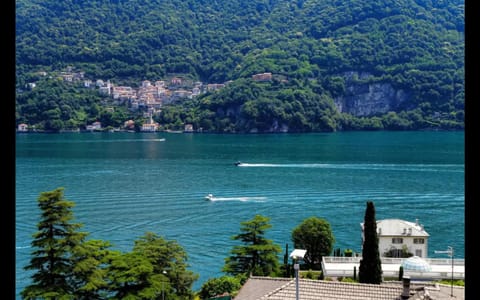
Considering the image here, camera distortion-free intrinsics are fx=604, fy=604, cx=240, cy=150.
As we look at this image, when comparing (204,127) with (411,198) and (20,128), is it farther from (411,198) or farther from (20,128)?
(411,198)

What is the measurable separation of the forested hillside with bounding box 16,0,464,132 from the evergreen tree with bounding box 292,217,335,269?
258 feet

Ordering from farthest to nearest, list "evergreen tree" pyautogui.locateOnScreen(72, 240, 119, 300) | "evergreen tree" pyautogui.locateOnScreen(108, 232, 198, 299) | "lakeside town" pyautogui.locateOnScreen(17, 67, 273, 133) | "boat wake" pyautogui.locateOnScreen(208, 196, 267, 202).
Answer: "lakeside town" pyautogui.locateOnScreen(17, 67, 273, 133)
"boat wake" pyautogui.locateOnScreen(208, 196, 267, 202)
"evergreen tree" pyautogui.locateOnScreen(108, 232, 198, 299)
"evergreen tree" pyautogui.locateOnScreen(72, 240, 119, 300)

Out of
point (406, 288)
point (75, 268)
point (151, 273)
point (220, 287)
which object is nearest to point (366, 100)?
point (220, 287)

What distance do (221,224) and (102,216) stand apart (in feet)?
22.6

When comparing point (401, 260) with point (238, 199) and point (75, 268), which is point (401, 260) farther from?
point (238, 199)

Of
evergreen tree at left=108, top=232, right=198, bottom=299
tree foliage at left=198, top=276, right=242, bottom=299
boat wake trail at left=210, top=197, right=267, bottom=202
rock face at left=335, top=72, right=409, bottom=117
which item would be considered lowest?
tree foliage at left=198, top=276, right=242, bottom=299

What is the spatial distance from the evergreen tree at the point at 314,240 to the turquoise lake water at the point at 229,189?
2893mm

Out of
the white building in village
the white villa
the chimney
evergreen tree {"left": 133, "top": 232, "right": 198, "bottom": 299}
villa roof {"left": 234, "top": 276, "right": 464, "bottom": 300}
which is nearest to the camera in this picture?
the chimney

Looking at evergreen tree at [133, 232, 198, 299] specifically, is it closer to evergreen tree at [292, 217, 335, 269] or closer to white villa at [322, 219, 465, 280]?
white villa at [322, 219, 465, 280]

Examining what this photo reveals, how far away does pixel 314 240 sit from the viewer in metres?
24.2


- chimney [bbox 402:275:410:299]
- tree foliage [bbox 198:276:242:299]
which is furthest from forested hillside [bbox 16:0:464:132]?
chimney [bbox 402:275:410:299]

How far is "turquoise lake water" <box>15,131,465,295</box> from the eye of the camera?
96.4 feet

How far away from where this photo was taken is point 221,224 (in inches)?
1272

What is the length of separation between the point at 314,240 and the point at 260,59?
336 ft
